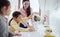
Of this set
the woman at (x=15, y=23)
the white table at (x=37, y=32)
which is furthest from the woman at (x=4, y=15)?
the white table at (x=37, y=32)

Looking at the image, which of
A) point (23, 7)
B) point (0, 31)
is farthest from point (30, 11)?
point (0, 31)

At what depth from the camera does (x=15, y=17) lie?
121cm

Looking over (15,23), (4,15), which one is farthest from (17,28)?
(4,15)

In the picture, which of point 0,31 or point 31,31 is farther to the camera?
point 31,31

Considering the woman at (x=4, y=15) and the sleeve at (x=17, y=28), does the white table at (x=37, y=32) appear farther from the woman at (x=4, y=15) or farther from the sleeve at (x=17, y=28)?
the woman at (x=4, y=15)

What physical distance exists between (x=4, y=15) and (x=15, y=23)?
0.42 feet

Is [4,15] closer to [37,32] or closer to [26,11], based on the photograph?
[26,11]

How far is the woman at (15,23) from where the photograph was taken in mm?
1185

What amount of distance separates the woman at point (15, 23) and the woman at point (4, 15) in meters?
0.05

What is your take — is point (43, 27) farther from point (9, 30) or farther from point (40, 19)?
point (9, 30)

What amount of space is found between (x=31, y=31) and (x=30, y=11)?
0.20 metres

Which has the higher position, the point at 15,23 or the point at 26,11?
the point at 26,11

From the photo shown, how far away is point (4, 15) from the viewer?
46.3 inches

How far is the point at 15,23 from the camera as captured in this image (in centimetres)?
120
